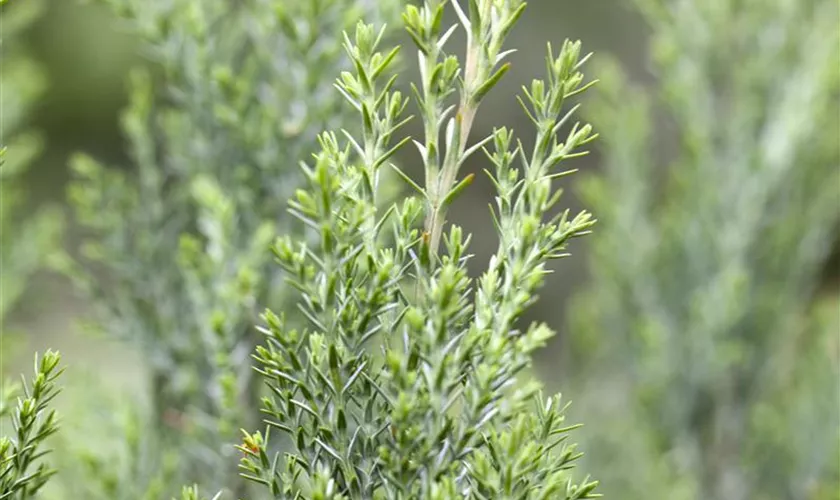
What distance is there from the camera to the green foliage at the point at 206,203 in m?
1.68

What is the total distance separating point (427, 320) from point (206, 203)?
90 centimetres

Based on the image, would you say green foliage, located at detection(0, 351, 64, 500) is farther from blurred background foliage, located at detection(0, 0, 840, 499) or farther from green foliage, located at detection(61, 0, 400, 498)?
blurred background foliage, located at detection(0, 0, 840, 499)

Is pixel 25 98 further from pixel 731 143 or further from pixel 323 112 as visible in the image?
pixel 731 143

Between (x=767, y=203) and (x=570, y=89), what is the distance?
2.00 meters

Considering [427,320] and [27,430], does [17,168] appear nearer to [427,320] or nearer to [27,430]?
[27,430]

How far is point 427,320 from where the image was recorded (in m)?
0.90

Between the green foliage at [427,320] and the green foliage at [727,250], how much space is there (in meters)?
1.78

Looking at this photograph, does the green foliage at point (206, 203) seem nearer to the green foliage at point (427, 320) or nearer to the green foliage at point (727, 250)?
the green foliage at point (427, 320)

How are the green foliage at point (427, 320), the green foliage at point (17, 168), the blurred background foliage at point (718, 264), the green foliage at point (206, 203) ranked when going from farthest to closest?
1. the blurred background foliage at point (718, 264)
2. the green foliage at point (17, 168)
3. the green foliage at point (206, 203)
4. the green foliage at point (427, 320)

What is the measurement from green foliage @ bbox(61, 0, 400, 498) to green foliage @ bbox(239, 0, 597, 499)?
71 cm

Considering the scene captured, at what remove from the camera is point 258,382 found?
182cm

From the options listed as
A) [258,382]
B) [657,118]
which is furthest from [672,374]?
[657,118]

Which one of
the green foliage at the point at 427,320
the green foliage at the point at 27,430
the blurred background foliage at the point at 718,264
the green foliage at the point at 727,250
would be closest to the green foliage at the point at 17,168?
the blurred background foliage at the point at 718,264

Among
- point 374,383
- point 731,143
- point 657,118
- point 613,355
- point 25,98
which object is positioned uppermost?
point 657,118
